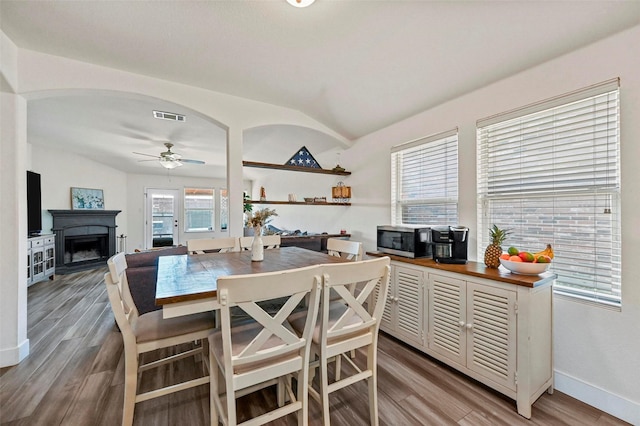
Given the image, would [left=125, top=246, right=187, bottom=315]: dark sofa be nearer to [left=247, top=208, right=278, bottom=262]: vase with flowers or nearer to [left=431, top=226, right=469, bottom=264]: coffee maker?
[left=247, top=208, right=278, bottom=262]: vase with flowers

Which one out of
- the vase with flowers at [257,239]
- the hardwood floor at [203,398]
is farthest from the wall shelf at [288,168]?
the hardwood floor at [203,398]

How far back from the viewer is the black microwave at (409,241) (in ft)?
8.05

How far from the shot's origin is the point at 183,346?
8.52 ft

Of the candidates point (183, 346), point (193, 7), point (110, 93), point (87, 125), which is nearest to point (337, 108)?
point (193, 7)

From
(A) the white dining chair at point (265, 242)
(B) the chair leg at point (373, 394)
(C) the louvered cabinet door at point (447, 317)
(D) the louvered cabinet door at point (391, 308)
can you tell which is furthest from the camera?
(A) the white dining chair at point (265, 242)

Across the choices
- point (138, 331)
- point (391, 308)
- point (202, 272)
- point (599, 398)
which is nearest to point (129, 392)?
point (138, 331)

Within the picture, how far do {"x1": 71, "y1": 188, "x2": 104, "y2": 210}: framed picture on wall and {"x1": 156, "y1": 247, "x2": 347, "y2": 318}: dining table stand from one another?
18.2 feet

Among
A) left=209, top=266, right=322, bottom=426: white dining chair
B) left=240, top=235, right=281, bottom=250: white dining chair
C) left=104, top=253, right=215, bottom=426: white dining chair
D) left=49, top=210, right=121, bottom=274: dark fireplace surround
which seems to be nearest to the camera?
left=209, top=266, right=322, bottom=426: white dining chair

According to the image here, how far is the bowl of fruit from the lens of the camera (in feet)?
5.82

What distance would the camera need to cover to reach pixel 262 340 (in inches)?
48.0

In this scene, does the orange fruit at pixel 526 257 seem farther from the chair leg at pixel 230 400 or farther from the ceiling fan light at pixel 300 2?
the ceiling fan light at pixel 300 2

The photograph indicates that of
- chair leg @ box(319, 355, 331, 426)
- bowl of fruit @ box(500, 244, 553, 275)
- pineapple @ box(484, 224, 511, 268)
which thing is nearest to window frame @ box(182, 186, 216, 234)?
chair leg @ box(319, 355, 331, 426)

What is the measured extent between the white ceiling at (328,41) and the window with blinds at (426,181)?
0.41 m

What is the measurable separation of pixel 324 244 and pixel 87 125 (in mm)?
4108
